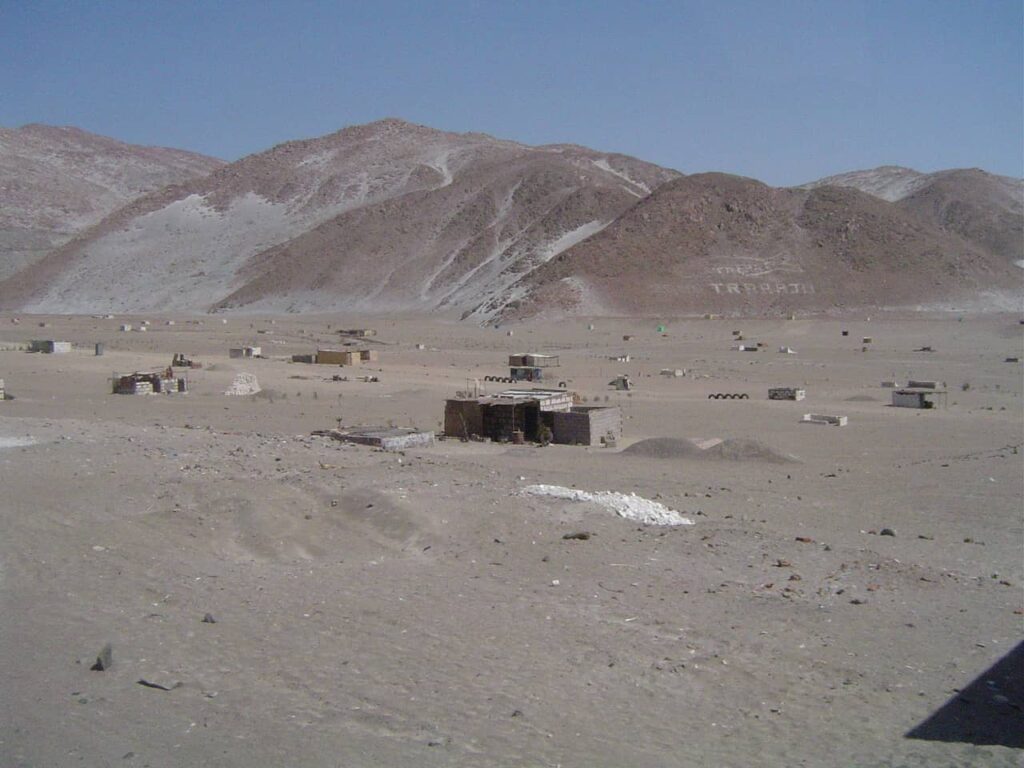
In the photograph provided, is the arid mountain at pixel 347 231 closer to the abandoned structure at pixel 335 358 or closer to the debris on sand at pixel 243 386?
the abandoned structure at pixel 335 358

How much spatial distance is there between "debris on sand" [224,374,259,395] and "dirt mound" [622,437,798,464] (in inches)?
621

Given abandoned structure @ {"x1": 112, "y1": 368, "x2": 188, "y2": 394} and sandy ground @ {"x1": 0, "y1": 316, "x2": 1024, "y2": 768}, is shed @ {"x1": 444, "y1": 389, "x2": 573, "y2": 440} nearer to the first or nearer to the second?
sandy ground @ {"x1": 0, "y1": 316, "x2": 1024, "y2": 768}

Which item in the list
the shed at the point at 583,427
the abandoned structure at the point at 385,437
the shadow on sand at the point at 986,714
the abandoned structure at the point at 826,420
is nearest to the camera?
the shadow on sand at the point at 986,714

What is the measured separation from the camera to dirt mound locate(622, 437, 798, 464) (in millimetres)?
21031

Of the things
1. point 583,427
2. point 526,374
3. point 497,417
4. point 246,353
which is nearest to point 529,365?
point 526,374

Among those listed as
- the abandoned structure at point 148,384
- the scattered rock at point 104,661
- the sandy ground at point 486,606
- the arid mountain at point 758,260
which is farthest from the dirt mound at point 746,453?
the arid mountain at point 758,260

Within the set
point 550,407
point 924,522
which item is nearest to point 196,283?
point 550,407

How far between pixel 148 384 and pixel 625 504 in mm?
22738

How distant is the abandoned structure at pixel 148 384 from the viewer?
32375 mm

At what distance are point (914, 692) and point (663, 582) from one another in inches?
123

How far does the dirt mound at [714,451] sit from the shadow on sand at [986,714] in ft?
41.7

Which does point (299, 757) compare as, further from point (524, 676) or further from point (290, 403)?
point (290, 403)

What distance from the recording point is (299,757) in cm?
625

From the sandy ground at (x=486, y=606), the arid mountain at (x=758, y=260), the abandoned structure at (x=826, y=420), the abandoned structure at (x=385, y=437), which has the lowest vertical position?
the sandy ground at (x=486, y=606)
